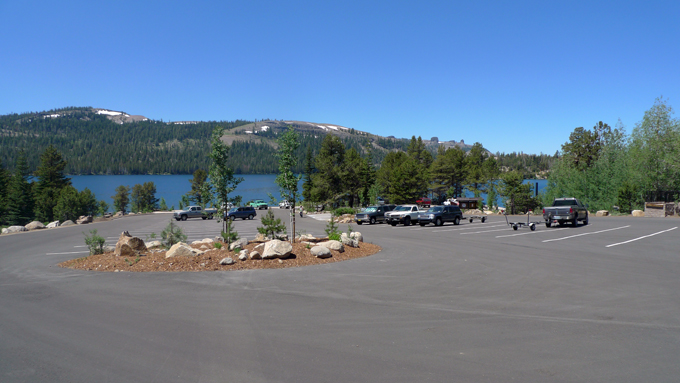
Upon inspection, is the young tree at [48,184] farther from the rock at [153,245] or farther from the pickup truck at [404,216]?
the rock at [153,245]

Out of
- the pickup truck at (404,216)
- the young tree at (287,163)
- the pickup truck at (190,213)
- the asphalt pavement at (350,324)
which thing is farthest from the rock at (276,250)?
the pickup truck at (190,213)

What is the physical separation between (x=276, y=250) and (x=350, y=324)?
6.81 metres

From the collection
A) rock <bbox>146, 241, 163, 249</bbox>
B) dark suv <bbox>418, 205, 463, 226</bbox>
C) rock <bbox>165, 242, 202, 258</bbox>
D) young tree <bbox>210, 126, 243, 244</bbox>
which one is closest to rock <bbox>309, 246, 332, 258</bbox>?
young tree <bbox>210, 126, 243, 244</bbox>

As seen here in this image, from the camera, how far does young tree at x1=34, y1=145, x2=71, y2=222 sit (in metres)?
73.9

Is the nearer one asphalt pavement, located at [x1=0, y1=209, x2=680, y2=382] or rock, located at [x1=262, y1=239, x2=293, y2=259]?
asphalt pavement, located at [x1=0, y1=209, x2=680, y2=382]

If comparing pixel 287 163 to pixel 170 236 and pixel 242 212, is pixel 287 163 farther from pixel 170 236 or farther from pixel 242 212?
pixel 242 212

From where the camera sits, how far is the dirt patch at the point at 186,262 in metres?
12.6

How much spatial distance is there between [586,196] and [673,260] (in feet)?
143

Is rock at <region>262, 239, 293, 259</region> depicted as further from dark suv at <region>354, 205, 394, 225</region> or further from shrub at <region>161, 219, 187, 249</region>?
dark suv at <region>354, 205, 394, 225</region>

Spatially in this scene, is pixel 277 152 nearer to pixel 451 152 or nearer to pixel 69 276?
pixel 69 276

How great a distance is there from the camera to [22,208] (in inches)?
2832

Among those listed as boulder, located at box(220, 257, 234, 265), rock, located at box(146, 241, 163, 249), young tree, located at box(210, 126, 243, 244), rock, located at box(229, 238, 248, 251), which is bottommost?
boulder, located at box(220, 257, 234, 265)

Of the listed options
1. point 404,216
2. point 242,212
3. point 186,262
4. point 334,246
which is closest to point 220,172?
point 186,262

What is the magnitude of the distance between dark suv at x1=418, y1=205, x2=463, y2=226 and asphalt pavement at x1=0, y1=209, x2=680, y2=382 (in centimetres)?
1824
